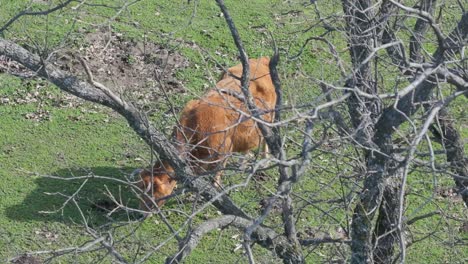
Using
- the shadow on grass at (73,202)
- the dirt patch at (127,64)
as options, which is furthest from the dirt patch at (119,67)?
the shadow on grass at (73,202)

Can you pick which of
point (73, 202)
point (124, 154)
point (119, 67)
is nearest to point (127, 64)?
point (119, 67)

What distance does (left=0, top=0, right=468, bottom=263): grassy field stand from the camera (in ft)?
36.2

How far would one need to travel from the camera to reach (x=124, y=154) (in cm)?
1252

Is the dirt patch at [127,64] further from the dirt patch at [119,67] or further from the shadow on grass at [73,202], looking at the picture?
the shadow on grass at [73,202]

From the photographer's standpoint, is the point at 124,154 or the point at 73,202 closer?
the point at 73,202

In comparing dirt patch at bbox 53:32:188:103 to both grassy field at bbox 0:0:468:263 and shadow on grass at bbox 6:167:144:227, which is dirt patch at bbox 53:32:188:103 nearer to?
grassy field at bbox 0:0:468:263

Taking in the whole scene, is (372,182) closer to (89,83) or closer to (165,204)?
(89,83)

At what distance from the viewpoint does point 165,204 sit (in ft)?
39.5

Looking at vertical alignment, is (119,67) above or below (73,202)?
above

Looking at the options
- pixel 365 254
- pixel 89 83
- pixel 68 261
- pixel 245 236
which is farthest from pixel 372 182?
pixel 68 261

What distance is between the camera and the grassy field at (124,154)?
434 inches

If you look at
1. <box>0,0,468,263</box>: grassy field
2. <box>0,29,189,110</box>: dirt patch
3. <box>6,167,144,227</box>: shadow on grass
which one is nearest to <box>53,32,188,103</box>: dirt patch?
<box>0,29,189,110</box>: dirt patch

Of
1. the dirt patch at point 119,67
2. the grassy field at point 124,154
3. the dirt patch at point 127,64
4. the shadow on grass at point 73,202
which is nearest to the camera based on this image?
the grassy field at point 124,154

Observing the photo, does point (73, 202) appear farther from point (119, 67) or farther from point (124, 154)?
point (119, 67)
